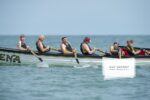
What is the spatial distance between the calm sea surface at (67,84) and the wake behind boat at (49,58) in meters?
0.41

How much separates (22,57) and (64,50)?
7.39ft

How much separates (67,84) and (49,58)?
4.48 metres

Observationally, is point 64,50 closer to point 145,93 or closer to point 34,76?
point 34,76

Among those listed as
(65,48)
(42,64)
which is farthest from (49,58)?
(65,48)

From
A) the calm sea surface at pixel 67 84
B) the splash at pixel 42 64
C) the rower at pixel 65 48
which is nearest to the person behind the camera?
the calm sea surface at pixel 67 84

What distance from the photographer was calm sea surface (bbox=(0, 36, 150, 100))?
15562 millimetres

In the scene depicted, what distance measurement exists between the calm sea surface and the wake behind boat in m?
0.41

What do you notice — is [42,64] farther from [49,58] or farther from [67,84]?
[67,84]

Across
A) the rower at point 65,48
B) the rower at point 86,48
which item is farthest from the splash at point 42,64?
the rower at point 86,48

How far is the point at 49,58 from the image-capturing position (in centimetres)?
2245

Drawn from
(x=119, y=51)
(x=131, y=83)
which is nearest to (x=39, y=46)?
(x=119, y=51)

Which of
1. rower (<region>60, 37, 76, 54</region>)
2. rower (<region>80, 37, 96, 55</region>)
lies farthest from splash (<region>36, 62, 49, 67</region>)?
rower (<region>80, 37, 96, 55</region>)

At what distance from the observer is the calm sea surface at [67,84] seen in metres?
15.6

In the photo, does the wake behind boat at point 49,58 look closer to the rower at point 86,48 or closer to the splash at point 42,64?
the splash at point 42,64
